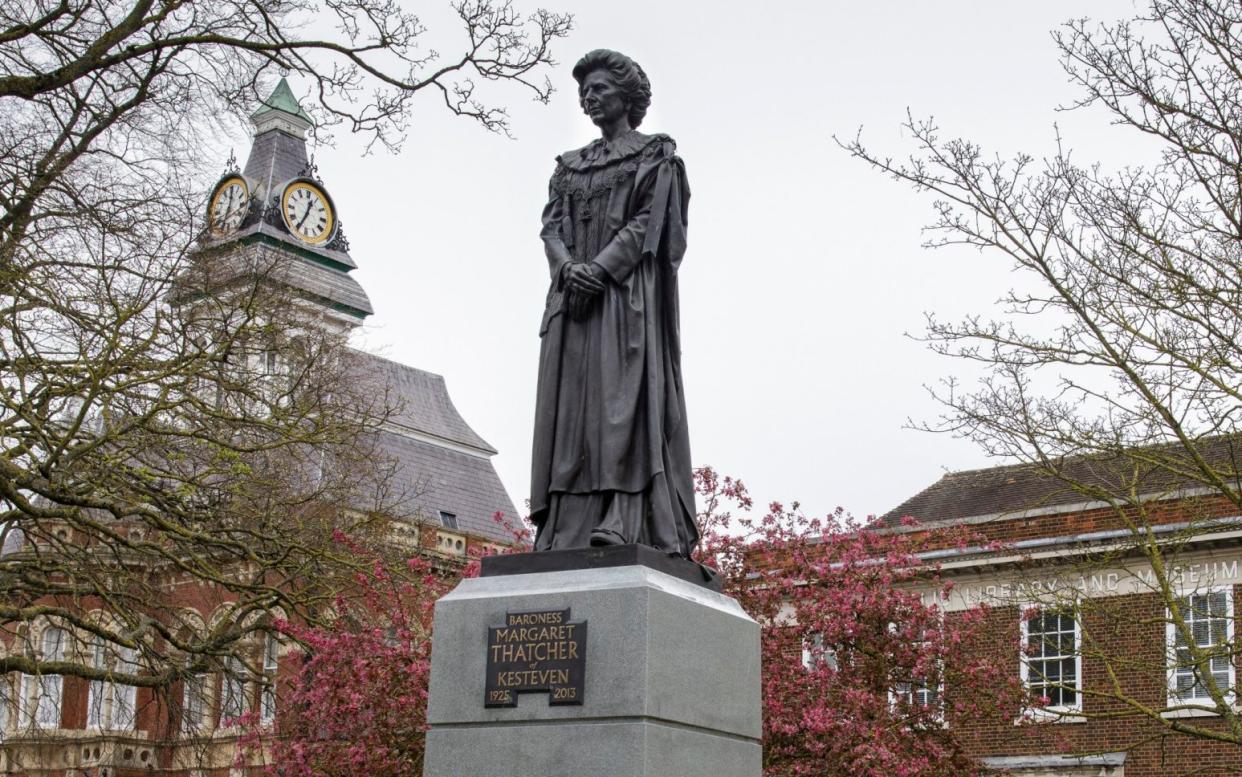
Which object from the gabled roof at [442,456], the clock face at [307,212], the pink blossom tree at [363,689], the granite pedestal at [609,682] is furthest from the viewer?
the clock face at [307,212]

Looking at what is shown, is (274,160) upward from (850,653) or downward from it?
upward

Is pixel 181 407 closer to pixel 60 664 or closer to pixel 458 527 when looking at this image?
pixel 60 664

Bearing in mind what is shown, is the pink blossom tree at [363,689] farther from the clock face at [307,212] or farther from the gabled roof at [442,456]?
the clock face at [307,212]

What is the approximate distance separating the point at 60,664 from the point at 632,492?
11.9 m

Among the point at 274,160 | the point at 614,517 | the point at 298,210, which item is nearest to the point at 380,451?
the point at 614,517

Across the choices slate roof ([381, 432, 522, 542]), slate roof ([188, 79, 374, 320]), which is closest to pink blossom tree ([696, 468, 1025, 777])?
slate roof ([381, 432, 522, 542])

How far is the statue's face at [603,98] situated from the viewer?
8883 mm

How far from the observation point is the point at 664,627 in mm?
7539

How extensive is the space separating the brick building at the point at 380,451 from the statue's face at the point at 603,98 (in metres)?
11.7

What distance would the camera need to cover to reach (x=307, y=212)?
2263 inches

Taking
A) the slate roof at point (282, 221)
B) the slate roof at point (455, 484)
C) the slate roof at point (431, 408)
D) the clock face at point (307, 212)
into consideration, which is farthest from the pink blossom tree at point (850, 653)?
the clock face at point (307, 212)

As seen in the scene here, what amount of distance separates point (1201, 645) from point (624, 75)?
65.1 ft

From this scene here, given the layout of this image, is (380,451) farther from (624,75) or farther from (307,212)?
(307,212)

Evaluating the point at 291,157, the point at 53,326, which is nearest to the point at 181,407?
the point at 53,326
